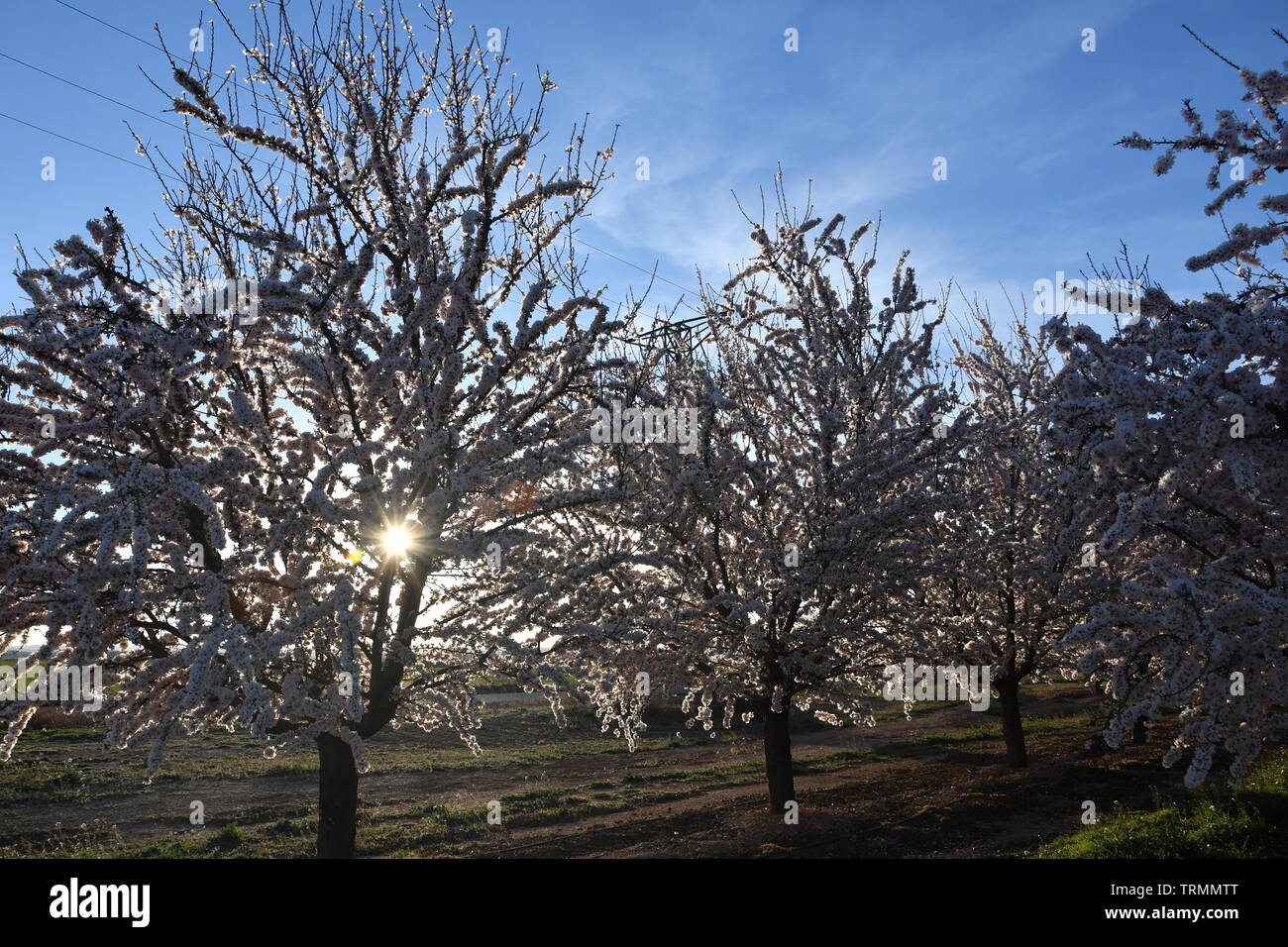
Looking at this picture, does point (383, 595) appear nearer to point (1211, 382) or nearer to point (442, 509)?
point (442, 509)

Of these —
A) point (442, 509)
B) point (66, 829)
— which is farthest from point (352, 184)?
point (66, 829)

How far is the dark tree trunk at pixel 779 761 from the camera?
11.8 metres

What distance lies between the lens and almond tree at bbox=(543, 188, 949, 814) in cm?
979

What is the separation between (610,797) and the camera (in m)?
15.8

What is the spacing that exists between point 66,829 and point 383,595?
1011 cm

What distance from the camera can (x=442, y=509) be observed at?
6.77 m

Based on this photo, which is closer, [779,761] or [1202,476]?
[1202,476]

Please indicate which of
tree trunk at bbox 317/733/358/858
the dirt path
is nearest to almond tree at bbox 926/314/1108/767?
the dirt path

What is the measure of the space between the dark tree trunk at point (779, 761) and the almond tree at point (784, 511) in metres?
0.02
